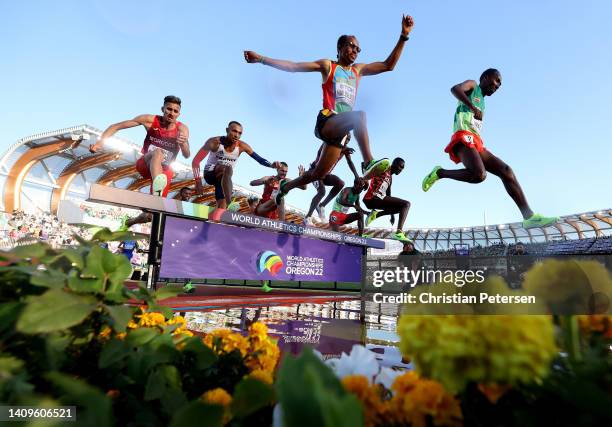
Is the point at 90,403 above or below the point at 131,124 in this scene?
below

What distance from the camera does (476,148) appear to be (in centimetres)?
393

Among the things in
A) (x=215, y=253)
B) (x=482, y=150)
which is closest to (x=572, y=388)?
(x=482, y=150)

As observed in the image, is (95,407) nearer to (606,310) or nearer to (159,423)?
(159,423)

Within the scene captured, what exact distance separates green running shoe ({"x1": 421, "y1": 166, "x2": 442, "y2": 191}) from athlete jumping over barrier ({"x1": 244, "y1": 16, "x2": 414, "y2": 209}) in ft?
3.40

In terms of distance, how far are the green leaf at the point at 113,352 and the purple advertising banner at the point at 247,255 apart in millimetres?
3598

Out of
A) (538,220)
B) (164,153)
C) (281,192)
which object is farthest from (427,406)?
(281,192)

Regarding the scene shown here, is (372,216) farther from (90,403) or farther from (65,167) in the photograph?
(65,167)

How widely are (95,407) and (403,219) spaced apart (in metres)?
6.10

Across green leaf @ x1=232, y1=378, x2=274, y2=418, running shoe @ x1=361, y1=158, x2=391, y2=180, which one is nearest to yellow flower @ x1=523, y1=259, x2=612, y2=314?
green leaf @ x1=232, y1=378, x2=274, y2=418

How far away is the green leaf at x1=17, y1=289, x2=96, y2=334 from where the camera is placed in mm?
488

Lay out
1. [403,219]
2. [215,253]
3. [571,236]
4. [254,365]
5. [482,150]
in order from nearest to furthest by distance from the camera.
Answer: [254,365] < [482,150] < [215,253] < [403,219] < [571,236]

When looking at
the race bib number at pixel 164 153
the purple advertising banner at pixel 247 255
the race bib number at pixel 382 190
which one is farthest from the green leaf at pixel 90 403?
the race bib number at pixel 382 190

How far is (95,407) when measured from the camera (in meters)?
0.40

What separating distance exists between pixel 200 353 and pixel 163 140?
4803 mm
